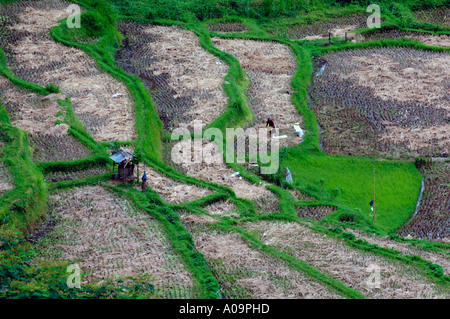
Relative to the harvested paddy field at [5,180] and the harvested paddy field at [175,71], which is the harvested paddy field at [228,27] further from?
the harvested paddy field at [5,180]

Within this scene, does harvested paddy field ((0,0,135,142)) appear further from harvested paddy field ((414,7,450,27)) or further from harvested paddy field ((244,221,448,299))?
harvested paddy field ((414,7,450,27))

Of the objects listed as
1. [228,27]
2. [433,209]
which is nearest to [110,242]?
[433,209]

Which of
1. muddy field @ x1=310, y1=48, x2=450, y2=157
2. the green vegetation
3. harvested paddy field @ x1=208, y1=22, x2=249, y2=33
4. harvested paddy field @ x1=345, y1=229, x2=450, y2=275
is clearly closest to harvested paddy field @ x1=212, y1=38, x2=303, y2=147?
the green vegetation

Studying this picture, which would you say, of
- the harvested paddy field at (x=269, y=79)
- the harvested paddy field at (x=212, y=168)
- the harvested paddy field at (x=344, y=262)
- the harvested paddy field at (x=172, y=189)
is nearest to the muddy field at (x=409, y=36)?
the harvested paddy field at (x=269, y=79)

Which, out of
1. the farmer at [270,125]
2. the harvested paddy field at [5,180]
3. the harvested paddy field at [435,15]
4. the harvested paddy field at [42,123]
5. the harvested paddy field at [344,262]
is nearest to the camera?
the harvested paddy field at [344,262]

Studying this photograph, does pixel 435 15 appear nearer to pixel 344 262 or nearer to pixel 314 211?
pixel 314 211

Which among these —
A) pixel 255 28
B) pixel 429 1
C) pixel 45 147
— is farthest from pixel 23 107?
pixel 429 1
